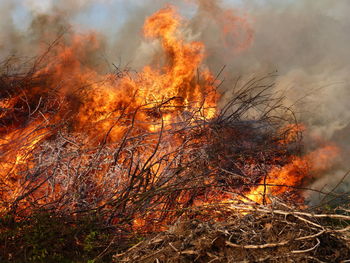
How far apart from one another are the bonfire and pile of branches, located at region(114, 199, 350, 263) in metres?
0.01

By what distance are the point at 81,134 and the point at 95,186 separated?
6.54 ft

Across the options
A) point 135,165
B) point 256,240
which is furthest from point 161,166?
point 256,240

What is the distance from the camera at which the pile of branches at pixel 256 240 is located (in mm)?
3266

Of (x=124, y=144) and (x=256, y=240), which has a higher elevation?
(x=124, y=144)

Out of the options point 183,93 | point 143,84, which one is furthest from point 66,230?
point 183,93

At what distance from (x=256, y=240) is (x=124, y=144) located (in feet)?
12.6

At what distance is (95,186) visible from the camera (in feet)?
20.3

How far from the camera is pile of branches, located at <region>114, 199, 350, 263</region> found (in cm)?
327

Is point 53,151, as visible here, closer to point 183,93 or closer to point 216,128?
point 216,128

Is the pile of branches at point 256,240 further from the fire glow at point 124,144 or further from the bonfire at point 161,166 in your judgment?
the fire glow at point 124,144

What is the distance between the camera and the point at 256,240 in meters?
3.43

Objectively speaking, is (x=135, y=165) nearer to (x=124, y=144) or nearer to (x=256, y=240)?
(x=124, y=144)

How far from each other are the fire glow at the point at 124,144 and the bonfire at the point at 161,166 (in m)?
0.03

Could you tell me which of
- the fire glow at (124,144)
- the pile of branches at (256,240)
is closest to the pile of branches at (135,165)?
the fire glow at (124,144)
